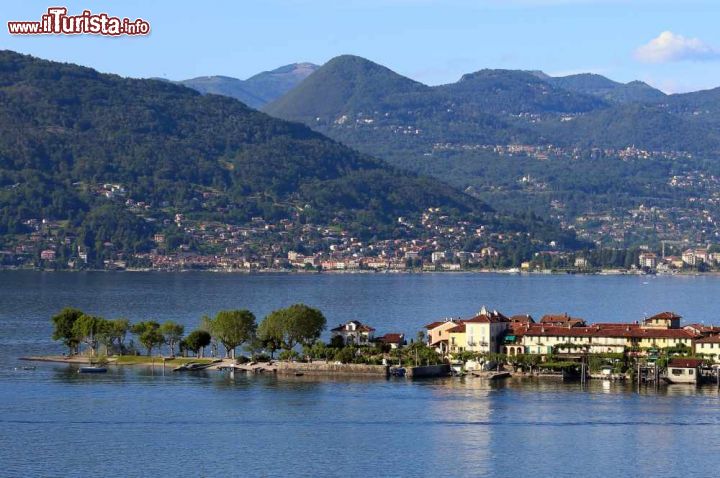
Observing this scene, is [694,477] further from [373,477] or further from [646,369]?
[646,369]

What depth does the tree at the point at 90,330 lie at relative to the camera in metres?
74.2

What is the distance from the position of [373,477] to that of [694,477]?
856cm

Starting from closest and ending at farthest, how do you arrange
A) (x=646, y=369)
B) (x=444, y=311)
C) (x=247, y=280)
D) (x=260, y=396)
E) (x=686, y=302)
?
(x=260, y=396), (x=646, y=369), (x=444, y=311), (x=686, y=302), (x=247, y=280)

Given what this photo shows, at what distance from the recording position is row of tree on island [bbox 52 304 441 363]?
68.5 m

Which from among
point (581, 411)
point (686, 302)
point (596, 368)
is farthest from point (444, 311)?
point (581, 411)

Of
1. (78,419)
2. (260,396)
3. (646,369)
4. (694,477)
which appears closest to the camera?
(694,477)

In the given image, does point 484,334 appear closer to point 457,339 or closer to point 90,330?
point 457,339

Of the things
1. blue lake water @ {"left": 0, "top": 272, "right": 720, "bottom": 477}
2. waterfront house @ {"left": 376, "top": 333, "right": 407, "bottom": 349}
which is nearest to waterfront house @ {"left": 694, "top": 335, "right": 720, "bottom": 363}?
blue lake water @ {"left": 0, "top": 272, "right": 720, "bottom": 477}

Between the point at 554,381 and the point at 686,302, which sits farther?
the point at 686,302

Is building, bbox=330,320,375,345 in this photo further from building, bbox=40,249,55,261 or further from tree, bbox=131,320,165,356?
building, bbox=40,249,55,261

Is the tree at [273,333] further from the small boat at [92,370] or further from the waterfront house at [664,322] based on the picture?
the waterfront house at [664,322]

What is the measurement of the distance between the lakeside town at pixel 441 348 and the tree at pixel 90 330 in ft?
0.15

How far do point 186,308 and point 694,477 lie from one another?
7101cm

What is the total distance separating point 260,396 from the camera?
193 feet
